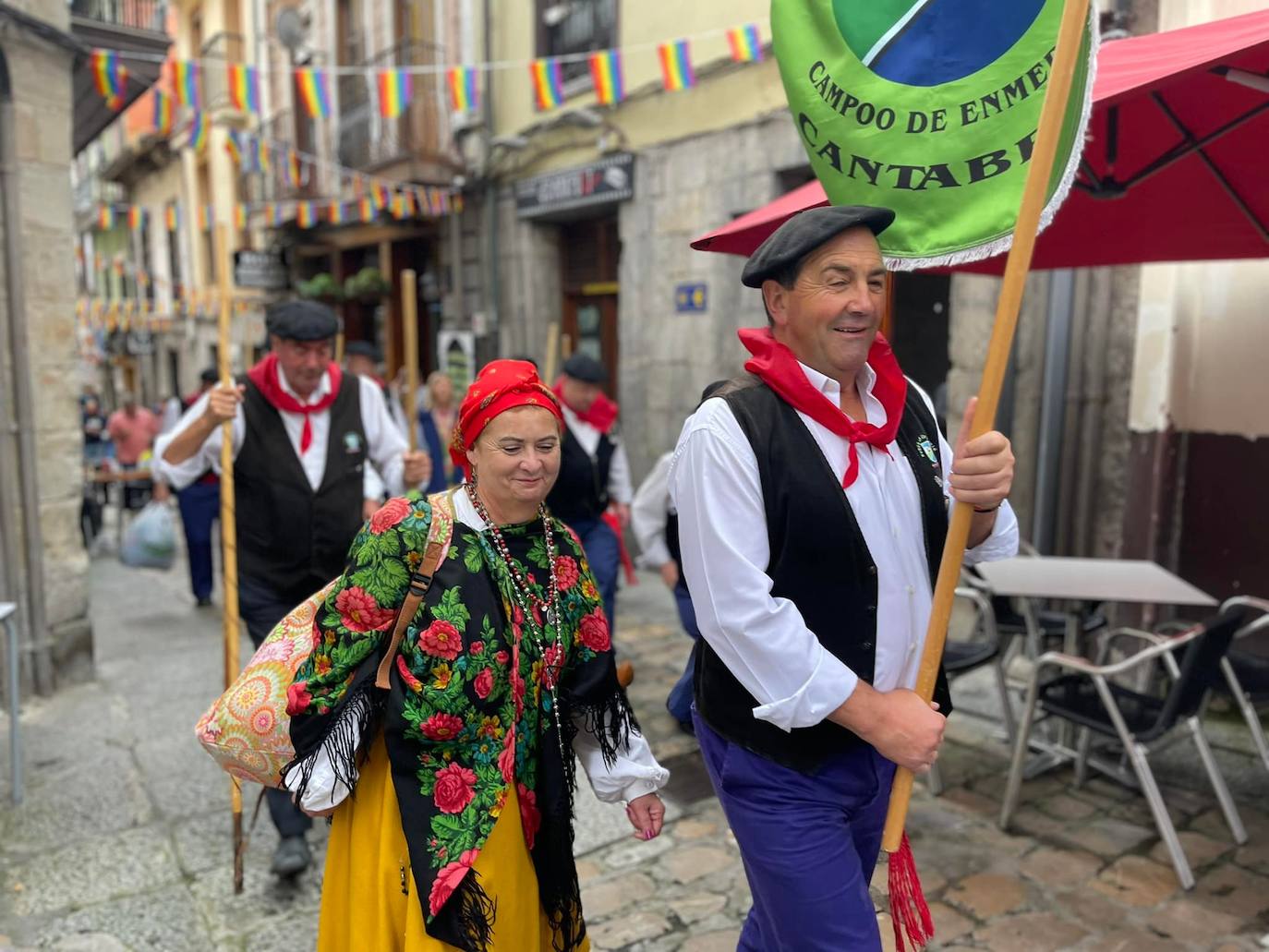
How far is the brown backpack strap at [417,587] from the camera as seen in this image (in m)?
1.94

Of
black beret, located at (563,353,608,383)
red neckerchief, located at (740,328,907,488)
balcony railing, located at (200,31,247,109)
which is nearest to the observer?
red neckerchief, located at (740,328,907,488)

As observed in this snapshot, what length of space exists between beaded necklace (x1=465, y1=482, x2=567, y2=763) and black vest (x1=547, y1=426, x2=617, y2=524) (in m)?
2.68

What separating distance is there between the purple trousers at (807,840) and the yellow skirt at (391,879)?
0.46 metres

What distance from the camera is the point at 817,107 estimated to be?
2.14m

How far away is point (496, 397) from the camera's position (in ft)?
6.69

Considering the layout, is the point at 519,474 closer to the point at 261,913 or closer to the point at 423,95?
the point at 261,913

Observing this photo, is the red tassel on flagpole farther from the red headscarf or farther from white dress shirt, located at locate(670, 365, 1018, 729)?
the red headscarf

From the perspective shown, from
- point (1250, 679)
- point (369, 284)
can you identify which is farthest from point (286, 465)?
point (369, 284)

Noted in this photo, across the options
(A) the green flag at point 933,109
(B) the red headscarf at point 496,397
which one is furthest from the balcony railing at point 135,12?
(A) the green flag at point 933,109

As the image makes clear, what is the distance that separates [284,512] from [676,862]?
6.20 ft

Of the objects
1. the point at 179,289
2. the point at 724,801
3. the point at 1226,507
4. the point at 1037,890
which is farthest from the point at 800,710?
the point at 179,289

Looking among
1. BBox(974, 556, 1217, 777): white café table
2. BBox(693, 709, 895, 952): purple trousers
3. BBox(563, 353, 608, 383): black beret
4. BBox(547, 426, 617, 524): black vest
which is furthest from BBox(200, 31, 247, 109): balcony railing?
BBox(693, 709, 895, 952): purple trousers

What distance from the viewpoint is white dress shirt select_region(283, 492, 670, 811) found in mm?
1982

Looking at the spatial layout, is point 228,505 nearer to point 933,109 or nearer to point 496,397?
point 496,397
